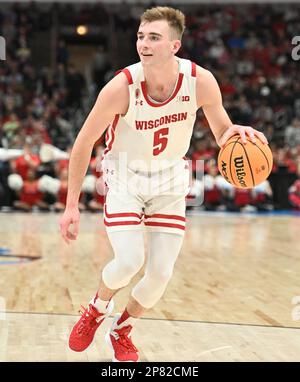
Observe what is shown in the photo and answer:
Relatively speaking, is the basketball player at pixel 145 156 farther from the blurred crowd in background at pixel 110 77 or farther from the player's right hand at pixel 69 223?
the blurred crowd in background at pixel 110 77

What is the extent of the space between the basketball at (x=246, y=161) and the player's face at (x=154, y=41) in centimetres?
62

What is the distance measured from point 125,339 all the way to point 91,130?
47.2 inches

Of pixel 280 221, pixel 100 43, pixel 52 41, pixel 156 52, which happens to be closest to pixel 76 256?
pixel 156 52

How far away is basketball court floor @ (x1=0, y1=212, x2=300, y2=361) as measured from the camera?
440 centimetres

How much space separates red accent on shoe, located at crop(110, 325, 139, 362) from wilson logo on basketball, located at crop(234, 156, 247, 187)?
106cm

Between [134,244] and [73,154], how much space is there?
1.97 ft

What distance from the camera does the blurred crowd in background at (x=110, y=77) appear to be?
15500 mm

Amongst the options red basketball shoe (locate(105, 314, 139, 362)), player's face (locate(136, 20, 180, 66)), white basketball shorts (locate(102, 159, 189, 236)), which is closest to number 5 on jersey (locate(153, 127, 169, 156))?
white basketball shorts (locate(102, 159, 189, 236))

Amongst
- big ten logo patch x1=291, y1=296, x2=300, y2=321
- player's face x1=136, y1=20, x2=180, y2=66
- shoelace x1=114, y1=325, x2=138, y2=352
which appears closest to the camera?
player's face x1=136, y1=20, x2=180, y2=66

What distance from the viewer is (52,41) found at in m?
23.6

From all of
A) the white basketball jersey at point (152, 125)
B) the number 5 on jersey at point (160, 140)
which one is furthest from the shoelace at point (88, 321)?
the number 5 on jersey at point (160, 140)

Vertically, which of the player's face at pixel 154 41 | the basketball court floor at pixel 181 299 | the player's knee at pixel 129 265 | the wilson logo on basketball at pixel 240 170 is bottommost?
the basketball court floor at pixel 181 299

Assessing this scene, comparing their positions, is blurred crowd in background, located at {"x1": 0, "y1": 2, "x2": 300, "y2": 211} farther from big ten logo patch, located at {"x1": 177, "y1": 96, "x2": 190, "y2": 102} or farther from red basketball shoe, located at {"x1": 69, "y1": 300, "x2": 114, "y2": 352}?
big ten logo patch, located at {"x1": 177, "y1": 96, "x2": 190, "y2": 102}
